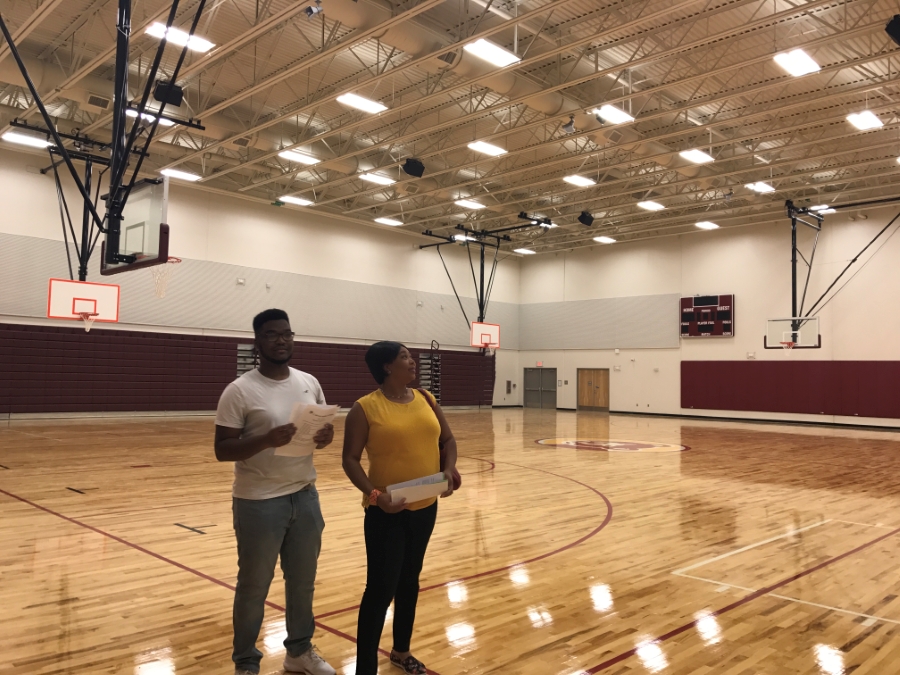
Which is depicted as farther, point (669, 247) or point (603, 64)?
point (669, 247)

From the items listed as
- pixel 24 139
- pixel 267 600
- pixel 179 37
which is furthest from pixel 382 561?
pixel 24 139

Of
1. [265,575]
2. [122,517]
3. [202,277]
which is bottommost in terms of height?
[122,517]

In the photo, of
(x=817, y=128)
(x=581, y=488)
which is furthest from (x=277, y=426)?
(x=817, y=128)

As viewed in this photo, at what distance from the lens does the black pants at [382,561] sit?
2781 mm

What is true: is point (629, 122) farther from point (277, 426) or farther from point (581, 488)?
point (277, 426)

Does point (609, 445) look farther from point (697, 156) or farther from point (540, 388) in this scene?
point (540, 388)

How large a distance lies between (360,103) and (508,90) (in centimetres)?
277

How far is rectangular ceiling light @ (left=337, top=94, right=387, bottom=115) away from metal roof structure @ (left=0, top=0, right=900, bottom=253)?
0.15m

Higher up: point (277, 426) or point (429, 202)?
point (429, 202)

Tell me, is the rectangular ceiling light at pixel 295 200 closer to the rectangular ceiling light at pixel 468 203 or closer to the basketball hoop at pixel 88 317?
the rectangular ceiling light at pixel 468 203

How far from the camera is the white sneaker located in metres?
3.02

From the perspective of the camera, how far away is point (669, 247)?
84.4ft

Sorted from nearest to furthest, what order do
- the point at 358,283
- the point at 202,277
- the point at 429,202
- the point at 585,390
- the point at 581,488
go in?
the point at 581,488, the point at 202,277, the point at 429,202, the point at 358,283, the point at 585,390

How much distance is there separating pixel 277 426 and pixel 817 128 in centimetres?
1675
